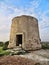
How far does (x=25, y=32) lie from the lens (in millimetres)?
13375

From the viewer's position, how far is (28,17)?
13875 mm

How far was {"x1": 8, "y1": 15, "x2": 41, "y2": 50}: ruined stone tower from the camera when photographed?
1316 cm

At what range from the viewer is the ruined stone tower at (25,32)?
43.2 feet

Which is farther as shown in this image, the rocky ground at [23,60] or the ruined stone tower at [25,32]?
the ruined stone tower at [25,32]

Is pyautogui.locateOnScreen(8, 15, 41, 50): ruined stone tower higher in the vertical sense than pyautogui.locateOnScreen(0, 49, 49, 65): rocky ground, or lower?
higher

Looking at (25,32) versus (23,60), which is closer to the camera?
(23,60)

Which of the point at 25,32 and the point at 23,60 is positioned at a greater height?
the point at 25,32

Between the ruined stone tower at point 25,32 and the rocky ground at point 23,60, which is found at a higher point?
the ruined stone tower at point 25,32

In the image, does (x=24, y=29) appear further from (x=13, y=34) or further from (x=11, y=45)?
(x=11, y=45)

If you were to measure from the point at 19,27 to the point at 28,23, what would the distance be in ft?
3.75

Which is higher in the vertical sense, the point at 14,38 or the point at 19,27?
the point at 19,27

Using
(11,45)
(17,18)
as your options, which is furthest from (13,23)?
(11,45)

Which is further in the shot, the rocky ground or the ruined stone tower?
the ruined stone tower

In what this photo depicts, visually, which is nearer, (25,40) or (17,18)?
(25,40)
